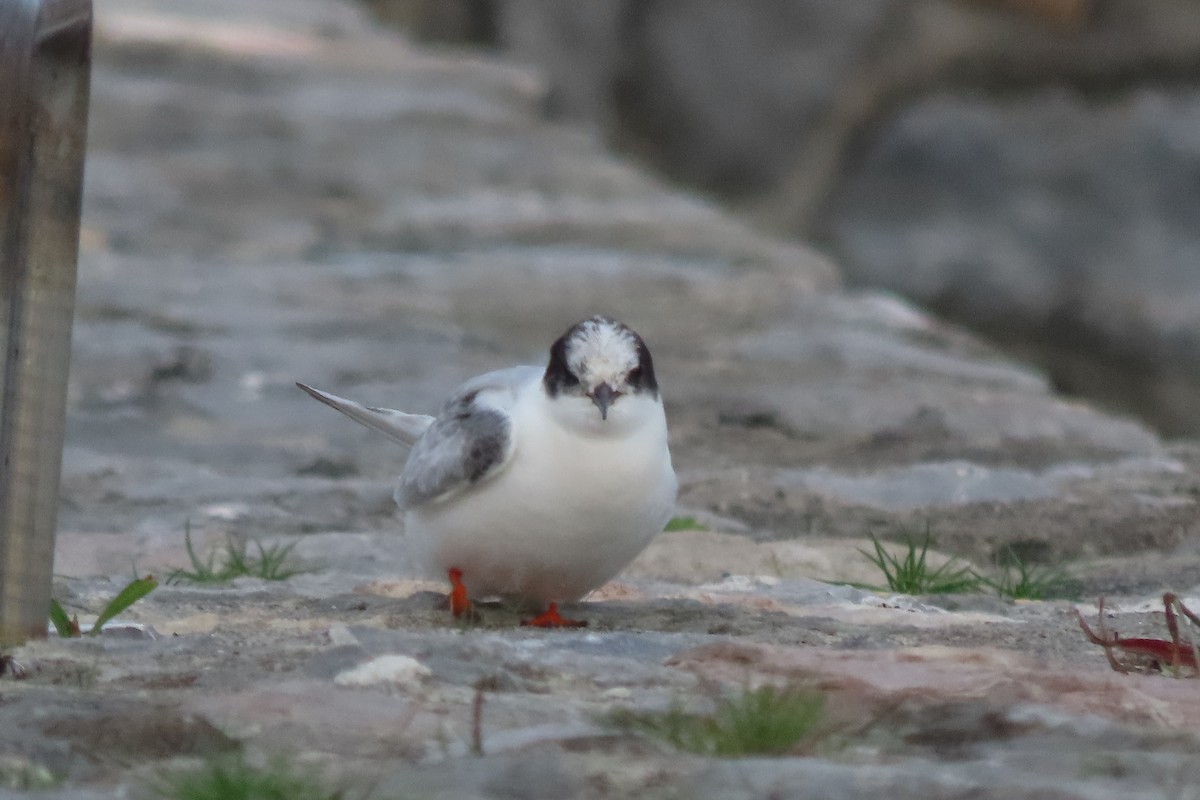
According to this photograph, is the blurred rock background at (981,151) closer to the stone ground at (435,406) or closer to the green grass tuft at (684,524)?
the stone ground at (435,406)

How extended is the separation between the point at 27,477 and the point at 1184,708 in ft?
4.90

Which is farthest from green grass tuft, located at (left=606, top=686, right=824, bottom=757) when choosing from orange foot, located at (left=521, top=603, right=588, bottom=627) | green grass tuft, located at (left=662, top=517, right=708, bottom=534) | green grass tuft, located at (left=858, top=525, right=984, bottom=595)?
green grass tuft, located at (left=662, top=517, right=708, bottom=534)

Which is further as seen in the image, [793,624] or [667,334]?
[667,334]

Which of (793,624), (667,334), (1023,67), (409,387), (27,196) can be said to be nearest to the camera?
(27,196)

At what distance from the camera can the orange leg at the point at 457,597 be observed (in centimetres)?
309

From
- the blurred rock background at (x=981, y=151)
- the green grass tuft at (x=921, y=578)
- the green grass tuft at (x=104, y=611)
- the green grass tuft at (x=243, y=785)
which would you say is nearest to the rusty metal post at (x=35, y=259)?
the green grass tuft at (x=104, y=611)

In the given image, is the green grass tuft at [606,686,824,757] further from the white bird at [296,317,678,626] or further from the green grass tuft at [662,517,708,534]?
the green grass tuft at [662,517,708,534]

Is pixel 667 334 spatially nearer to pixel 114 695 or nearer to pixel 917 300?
pixel 917 300

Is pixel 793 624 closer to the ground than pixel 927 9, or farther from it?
closer to the ground

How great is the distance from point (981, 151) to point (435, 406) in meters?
3.76

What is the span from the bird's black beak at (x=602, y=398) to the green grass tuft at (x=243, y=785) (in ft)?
3.66

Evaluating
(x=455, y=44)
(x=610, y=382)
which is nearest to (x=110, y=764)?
(x=610, y=382)

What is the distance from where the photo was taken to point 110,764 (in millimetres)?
2049

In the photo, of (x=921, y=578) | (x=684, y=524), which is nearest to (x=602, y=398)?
(x=921, y=578)
